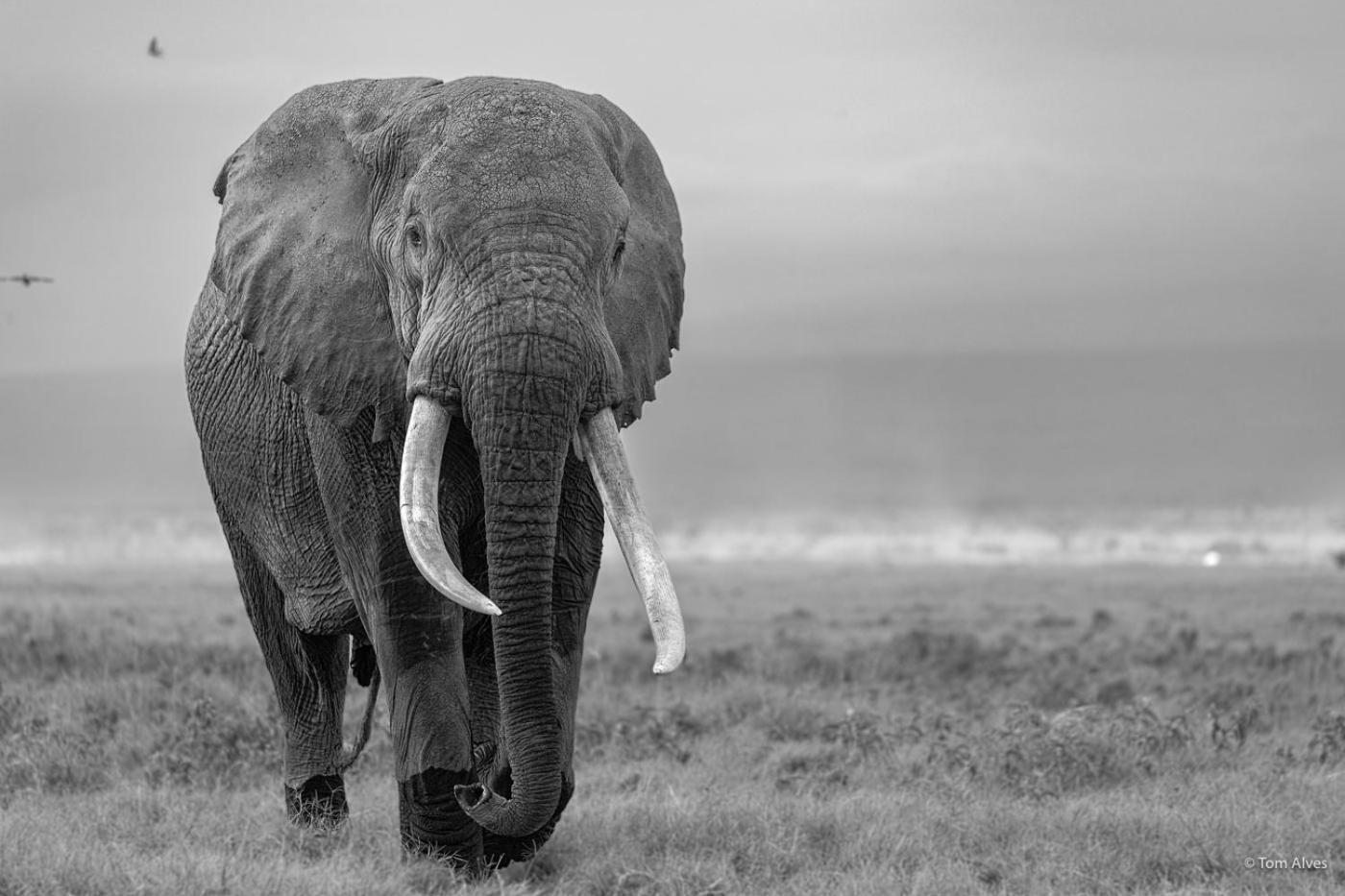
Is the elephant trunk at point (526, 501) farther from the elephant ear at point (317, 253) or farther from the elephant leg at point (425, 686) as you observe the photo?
the elephant ear at point (317, 253)

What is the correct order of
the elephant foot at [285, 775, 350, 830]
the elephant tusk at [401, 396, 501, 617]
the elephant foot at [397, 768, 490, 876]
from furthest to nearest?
the elephant foot at [285, 775, 350, 830], the elephant foot at [397, 768, 490, 876], the elephant tusk at [401, 396, 501, 617]

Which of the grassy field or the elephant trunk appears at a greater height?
the elephant trunk

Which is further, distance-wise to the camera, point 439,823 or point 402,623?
point 439,823

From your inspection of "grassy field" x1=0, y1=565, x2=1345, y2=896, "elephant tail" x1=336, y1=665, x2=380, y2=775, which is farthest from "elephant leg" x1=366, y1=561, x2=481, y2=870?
"elephant tail" x1=336, y1=665, x2=380, y2=775

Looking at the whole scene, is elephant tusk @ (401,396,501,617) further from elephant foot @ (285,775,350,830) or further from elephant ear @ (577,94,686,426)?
elephant foot @ (285,775,350,830)

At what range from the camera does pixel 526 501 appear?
264 inches

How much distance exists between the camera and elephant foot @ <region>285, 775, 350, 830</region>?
31.0ft

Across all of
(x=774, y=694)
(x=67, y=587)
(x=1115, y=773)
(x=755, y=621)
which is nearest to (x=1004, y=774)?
(x=1115, y=773)

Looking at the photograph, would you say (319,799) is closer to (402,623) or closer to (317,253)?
(402,623)

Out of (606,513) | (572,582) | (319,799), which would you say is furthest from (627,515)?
(319,799)

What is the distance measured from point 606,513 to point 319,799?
338 centimetres

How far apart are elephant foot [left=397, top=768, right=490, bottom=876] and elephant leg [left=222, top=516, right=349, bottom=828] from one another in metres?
1.59

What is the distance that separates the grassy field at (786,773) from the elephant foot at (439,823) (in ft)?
0.36

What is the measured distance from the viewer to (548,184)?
6.82 m
